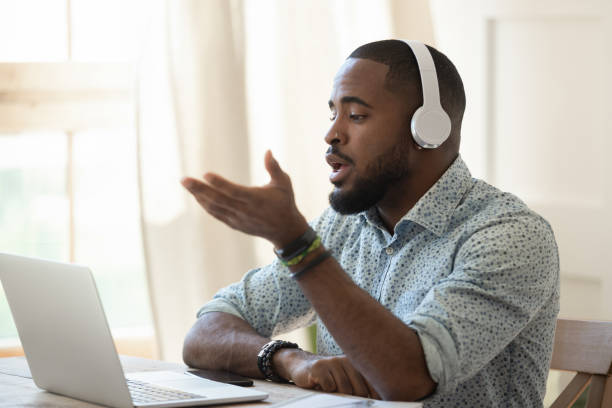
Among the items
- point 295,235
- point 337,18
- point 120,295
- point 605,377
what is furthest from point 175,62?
point 605,377

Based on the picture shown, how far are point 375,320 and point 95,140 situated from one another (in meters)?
1.56

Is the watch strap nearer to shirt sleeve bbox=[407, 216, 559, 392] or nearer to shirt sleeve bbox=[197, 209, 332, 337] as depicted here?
shirt sleeve bbox=[407, 216, 559, 392]

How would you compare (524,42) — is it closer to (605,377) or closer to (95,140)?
(605,377)

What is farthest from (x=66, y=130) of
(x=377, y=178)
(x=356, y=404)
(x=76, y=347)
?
(x=356, y=404)

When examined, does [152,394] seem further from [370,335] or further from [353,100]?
[353,100]

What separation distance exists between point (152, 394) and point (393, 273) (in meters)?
0.51

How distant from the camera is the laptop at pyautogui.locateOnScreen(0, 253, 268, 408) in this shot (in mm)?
1097

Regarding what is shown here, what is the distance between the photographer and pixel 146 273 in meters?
2.30

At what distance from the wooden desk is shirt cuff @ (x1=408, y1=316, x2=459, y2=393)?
0.67 ft

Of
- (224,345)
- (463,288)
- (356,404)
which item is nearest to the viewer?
(356,404)

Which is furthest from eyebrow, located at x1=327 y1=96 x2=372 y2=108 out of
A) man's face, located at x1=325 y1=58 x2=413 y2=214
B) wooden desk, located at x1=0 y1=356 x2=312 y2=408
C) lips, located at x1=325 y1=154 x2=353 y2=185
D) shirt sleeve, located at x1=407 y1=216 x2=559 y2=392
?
wooden desk, located at x1=0 y1=356 x2=312 y2=408

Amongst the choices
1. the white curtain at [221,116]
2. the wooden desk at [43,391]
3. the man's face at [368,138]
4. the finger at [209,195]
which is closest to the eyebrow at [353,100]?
the man's face at [368,138]

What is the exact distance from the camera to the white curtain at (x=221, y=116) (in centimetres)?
230

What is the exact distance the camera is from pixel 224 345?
1505 millimetres
